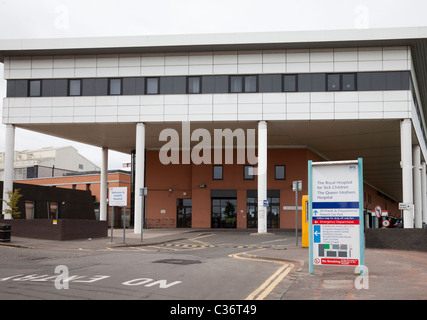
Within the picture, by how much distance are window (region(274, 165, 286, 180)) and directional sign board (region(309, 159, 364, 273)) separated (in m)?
34.3

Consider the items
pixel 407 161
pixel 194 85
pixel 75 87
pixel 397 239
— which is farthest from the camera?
pixel 75 87

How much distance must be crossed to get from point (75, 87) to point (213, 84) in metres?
10.3

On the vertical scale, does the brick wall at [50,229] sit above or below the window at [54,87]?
below

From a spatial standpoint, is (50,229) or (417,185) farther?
(417,185)

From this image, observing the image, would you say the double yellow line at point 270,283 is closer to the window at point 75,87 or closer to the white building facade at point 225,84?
the white building facade at point 225,84

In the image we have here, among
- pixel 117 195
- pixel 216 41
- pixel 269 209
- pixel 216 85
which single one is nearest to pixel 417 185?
pixel 269 209

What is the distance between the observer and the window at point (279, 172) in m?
47.0

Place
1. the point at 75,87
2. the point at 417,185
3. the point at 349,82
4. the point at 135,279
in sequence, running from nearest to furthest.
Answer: the point at 135,279 < the point at 349,82 < the point at 75,87 < the point at 417,185

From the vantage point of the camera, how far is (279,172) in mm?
47156

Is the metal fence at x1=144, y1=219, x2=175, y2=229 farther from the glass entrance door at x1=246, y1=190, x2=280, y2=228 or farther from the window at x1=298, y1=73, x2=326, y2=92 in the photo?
the window at x1=298, y1=73, x2=326, y2=92

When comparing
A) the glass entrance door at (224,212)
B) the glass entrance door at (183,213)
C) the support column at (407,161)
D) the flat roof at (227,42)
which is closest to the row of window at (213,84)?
the flat roof at (227,42)

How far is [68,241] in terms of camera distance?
26.8m

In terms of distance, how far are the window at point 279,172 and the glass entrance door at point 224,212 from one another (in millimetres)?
4488

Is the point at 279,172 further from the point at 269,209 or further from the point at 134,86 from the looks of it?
the point at 134,86
